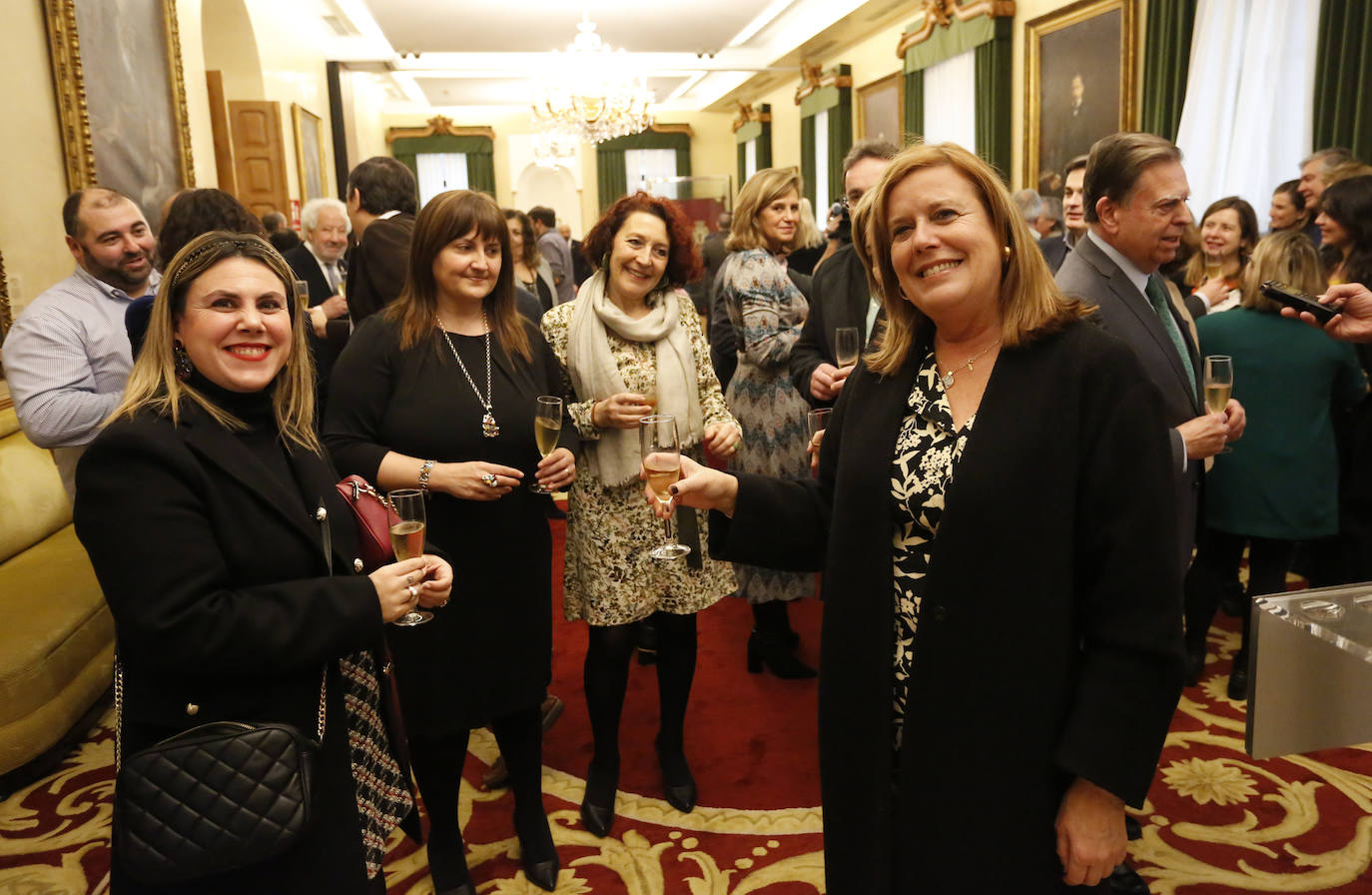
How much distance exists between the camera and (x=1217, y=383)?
223 cm

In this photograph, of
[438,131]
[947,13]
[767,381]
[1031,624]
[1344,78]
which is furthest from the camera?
[438,131]

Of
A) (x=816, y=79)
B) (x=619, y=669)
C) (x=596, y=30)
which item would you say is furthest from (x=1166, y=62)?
(x=596, y=30)

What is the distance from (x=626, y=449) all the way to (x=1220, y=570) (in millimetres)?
2358

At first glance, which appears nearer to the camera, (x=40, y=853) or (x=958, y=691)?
(x=958, y=691)

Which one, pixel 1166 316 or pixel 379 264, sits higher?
pixel 379 264

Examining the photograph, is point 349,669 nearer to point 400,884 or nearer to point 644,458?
point 644,458

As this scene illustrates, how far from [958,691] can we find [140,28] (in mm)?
6188

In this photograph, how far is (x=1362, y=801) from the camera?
275 centimetres

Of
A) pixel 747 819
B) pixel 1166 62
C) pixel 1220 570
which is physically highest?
pixel 1166 62

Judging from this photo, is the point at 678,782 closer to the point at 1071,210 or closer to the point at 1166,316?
the point at 1166,316

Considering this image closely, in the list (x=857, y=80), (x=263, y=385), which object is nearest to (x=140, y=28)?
(x=263, y=385)

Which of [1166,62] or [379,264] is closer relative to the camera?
[379,264]

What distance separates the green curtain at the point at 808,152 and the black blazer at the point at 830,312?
10.4 m

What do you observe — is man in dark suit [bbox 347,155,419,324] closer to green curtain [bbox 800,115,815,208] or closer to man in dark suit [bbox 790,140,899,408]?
man in dark suit [bbox 790,140,899,408]
